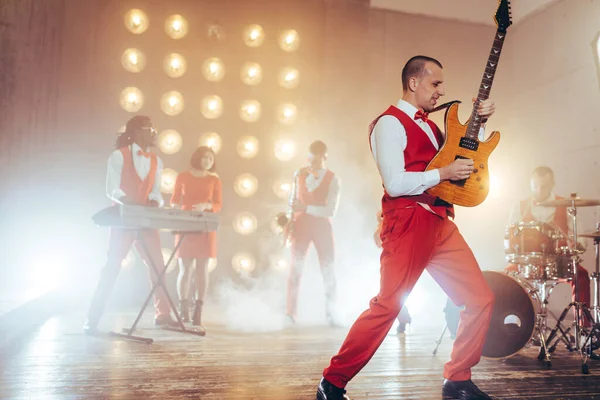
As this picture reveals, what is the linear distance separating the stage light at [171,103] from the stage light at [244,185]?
1.29 metres

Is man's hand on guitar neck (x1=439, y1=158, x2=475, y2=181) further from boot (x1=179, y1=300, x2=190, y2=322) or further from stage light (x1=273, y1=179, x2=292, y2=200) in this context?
stage light (x1=273, y1=179, x2=292, y2=200)

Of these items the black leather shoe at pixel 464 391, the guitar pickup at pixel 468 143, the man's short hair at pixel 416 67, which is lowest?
the black leather shoe at pixel 464 391

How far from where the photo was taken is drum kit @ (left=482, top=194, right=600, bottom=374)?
366 cm

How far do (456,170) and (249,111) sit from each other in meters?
5.14

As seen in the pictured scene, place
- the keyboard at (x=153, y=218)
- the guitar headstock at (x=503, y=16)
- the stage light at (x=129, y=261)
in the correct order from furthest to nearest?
the stage light at (x=129, y=261) < the keyboard at (x=153, y=218) < the guitar headstock at (x=503, y=16)

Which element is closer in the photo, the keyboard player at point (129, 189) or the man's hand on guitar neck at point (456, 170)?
the man's hand on guitar neck at point (456, 170)

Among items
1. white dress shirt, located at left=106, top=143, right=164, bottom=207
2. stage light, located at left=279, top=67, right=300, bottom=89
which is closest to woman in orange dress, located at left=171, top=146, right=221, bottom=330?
white dress shirt, located at left=106, top=143, right=164, bottom=207

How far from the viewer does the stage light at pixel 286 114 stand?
7180mm

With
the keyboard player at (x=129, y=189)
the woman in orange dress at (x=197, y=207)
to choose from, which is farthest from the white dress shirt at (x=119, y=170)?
the woman in orange dress at (x=197, y=207)

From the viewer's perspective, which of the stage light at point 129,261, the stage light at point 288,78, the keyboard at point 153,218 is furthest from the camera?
the stage light at point 288,78

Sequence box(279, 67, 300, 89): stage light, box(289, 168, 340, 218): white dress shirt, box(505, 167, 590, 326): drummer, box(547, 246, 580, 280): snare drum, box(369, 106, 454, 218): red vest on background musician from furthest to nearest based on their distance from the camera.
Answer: box(279, 67, 300, 89): stage light
box(289, 168, 340, 218): white dress shirt
box(505, 167, 590, 326): drummer
box(547, 246, 580, 280): snare drum
box(369, 106, 454, 218): red vest on background musician

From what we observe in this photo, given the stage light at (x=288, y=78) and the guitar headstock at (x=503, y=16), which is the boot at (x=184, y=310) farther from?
the guitar headstock at (x=503, y=16)

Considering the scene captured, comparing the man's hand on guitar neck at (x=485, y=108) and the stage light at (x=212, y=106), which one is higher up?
the stage light at (x=212, y=106)

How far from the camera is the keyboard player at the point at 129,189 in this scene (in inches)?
172
